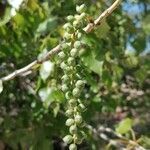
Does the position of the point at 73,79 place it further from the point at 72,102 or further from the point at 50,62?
the point at 50,62

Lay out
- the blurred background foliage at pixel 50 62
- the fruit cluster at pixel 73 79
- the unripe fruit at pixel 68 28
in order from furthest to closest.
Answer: the blurred background foliage at pixel 50 62
the unripe fruit at pixel 68 28
the fruit cluster at pixel 73 79

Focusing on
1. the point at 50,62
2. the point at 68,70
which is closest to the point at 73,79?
the point at 68,70

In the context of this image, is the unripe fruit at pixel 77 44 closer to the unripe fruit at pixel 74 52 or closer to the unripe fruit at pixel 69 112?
the unripe fruit at pixel 74 52

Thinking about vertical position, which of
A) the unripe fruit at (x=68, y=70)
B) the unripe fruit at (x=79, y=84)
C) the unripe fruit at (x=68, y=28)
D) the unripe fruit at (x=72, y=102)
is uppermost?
the unripe fruit at (x=68, y=28)

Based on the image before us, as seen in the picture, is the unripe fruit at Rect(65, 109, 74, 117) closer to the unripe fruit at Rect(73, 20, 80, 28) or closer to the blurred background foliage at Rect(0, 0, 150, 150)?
the unripe fruit at Rect(73, 20, 80, 28)

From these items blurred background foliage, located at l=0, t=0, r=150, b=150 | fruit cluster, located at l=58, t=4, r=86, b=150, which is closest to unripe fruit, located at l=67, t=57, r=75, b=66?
fruit cluster, located at l=58, t=4, r=86, b=150

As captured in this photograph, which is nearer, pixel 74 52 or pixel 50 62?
pixel 74 52

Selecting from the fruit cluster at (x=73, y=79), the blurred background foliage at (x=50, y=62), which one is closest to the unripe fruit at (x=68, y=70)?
the fruit cluster at (x=73, y=79)
